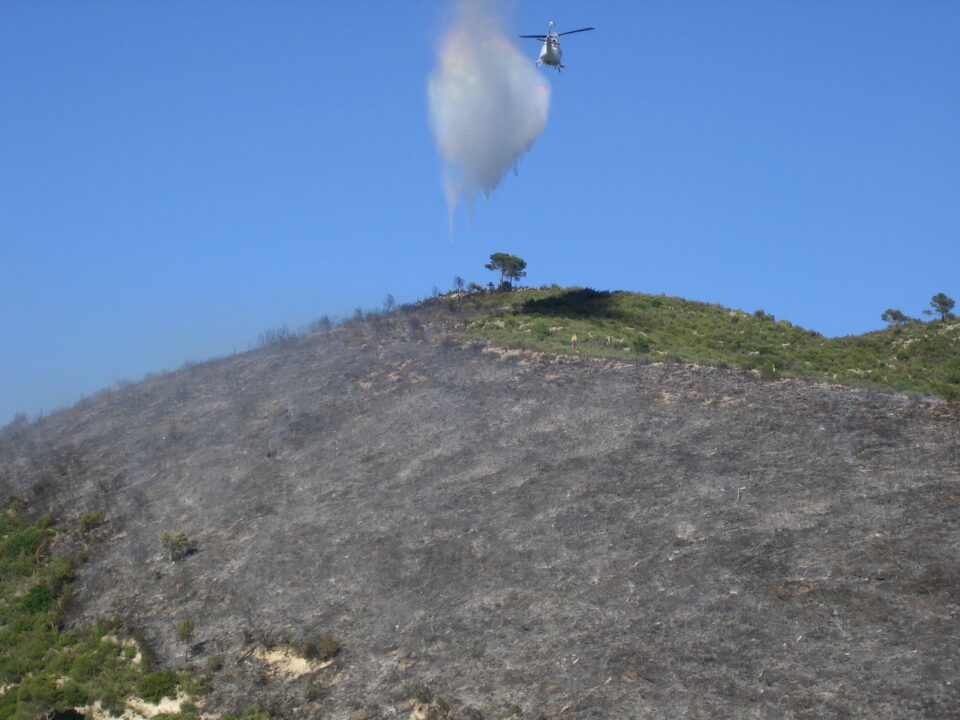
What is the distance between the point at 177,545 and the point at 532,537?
1268 cm

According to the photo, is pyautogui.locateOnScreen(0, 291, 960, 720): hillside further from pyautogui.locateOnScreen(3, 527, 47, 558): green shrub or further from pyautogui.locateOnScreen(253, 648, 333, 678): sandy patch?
pyautogui.locateOnScreen(3, 527, 47, 558): green shrub

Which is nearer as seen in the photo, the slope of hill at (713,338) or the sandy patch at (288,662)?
the sandy patch at (288,662)

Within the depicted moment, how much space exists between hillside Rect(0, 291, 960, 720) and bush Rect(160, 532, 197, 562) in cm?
34

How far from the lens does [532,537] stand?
3114cm

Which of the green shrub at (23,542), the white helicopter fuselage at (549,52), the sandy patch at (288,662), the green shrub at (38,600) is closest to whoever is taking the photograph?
the sandy patch at (288,662)

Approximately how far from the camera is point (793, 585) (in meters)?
26.1

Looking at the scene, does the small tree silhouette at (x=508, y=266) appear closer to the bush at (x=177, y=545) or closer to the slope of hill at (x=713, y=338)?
the slope of hill at (x=713, y=338)

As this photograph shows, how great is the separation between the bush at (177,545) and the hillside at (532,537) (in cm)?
34

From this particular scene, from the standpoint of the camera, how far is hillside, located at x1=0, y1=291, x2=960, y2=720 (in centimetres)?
2423

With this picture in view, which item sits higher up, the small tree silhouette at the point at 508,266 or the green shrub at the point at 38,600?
the small tree silhouette at the point at 508,266

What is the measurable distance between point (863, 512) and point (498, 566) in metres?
10.4

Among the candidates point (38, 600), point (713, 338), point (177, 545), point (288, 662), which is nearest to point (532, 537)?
point (288, 662)

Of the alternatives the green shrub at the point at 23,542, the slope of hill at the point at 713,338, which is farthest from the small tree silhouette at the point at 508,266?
the green shrub at the point at 23,542

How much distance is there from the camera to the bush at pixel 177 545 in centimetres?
3534
